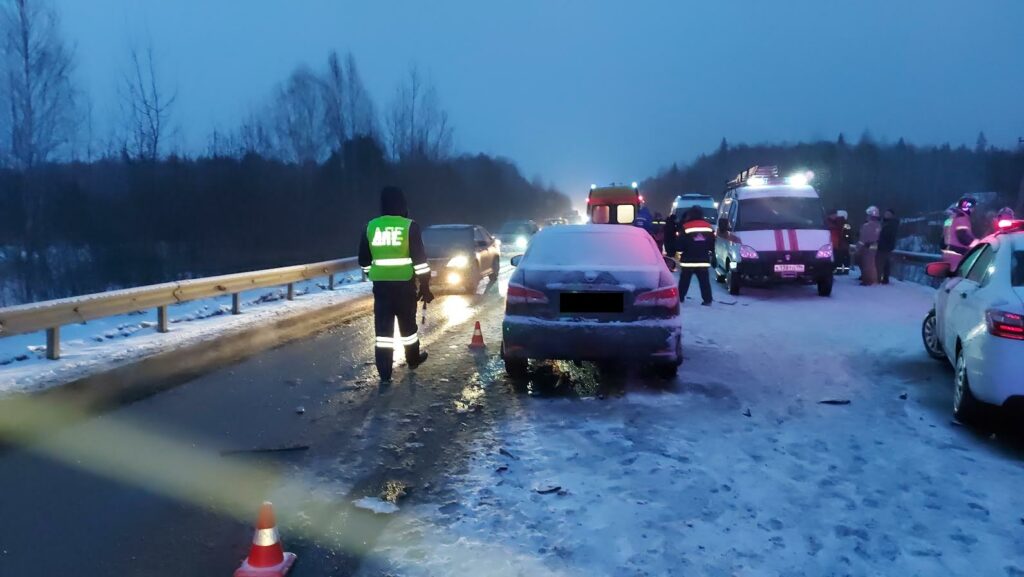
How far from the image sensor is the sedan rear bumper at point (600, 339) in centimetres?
649

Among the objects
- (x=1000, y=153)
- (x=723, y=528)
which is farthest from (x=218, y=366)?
(x=1000, y=153)

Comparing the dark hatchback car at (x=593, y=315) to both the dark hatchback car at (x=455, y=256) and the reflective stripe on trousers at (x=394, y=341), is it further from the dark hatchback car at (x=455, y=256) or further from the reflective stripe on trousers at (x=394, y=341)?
the dark hatchback car at (x=455, y=256)

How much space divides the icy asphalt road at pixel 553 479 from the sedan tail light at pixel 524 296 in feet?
2.89

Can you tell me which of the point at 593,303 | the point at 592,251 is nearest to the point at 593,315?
the point at 593,303

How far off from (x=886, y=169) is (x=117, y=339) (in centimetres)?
10618

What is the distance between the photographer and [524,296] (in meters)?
6.71

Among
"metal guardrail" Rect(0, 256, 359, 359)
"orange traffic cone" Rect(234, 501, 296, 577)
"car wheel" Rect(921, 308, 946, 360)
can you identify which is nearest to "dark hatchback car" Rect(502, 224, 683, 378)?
"car wheel" Rect(921, 308, 946, 360)

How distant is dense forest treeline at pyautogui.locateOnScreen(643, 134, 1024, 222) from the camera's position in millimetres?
67375

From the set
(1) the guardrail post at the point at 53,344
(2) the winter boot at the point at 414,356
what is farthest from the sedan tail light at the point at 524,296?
(1) the guardrail post at the point at 53,344

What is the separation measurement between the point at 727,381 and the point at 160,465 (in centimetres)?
517

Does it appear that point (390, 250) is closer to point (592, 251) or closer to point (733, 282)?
point (592, 251)

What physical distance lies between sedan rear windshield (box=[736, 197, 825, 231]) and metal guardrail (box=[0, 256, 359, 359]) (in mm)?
9656

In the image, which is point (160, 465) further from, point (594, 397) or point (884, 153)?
point (884, 153)

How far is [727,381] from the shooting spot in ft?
23.7
